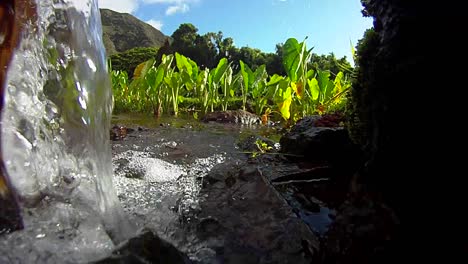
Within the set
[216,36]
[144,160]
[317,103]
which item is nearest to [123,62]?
[216,36]

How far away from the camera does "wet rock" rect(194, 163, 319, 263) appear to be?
3.52ft

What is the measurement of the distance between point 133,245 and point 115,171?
4.08ft

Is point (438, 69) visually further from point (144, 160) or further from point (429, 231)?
point (144, 160)

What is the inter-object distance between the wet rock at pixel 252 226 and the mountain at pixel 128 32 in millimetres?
48786

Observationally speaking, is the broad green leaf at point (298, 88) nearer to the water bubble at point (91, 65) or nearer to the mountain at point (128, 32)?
the water bubble at point (91, 65)

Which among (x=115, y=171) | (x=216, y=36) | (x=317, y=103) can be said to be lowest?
(x=115, y=171)

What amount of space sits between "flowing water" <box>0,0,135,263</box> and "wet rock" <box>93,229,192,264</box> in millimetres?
89

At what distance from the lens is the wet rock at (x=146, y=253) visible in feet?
3.12

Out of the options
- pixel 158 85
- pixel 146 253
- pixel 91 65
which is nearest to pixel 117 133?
pixel 91 65

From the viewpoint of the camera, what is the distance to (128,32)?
51500 millimetres

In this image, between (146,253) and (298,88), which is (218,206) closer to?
(146,253)

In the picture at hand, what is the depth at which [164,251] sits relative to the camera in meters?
1.00

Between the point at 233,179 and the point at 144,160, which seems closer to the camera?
the point at 233,179

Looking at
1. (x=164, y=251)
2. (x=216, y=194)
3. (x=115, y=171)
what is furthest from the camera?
(x=115, y=171)
